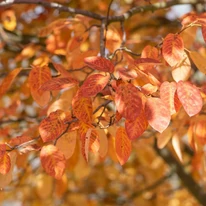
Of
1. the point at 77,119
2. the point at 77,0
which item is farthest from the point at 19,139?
the point at 77,0

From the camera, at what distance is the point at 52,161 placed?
119 centimetres

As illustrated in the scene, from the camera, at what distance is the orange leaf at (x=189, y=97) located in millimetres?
1026

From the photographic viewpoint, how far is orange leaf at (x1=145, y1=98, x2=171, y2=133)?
1009mm

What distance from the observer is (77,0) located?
273 centimetres

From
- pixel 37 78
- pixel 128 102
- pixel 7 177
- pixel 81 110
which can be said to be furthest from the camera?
pixel 37 78

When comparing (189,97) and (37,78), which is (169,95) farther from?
(37,78)

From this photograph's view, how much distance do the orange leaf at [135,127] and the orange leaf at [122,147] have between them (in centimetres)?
11

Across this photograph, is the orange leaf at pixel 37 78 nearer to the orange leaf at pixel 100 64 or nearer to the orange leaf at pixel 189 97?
the orange leaf at pixel 100 64

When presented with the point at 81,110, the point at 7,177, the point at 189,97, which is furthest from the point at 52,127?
the point at 189,97

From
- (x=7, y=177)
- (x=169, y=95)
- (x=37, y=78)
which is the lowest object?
(x=7, y=177)

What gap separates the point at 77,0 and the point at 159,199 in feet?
4.77

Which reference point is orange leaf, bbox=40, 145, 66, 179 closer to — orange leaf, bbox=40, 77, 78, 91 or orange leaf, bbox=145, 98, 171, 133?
orange leaf, bbox=40, 77, 78, 91

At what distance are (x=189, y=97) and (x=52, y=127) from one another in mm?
332

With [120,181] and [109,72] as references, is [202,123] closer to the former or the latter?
[109,72]
